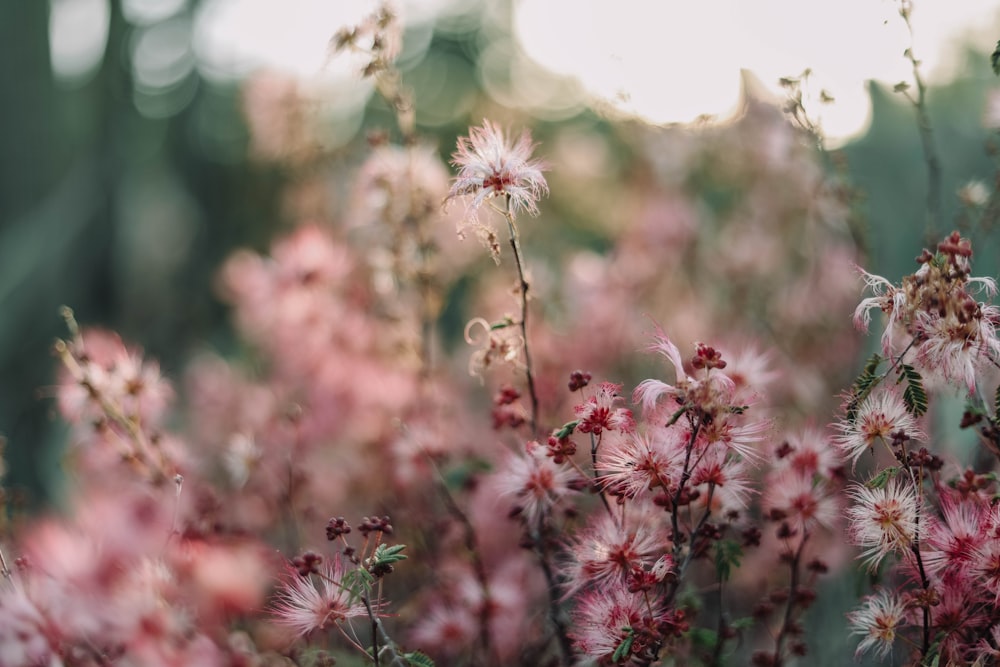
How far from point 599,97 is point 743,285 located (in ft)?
3.19

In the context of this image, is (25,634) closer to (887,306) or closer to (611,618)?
(611,618)

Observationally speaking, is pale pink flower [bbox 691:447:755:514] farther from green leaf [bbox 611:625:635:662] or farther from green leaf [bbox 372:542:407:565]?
green leaf [bbox 372:542:407:565]

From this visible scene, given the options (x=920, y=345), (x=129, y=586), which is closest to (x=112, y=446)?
(x=129, y=586)

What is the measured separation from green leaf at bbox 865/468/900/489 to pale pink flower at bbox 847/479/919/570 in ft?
0.06

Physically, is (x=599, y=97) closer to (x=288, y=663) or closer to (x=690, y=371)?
(x=690, y=371)

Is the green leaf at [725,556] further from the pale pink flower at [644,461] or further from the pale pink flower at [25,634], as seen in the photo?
the pale pink flower at [25,634]

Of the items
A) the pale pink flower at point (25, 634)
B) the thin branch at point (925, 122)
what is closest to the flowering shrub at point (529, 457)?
the pale pink flower at point (25, 634)

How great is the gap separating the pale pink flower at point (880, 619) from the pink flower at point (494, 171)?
0.77 meters

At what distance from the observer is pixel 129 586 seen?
1.04 meters

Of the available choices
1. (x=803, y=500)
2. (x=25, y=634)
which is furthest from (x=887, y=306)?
(x=25, y=634)

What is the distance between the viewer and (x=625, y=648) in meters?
1.08

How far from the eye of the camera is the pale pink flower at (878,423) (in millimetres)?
1160

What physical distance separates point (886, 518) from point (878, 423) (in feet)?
0.44

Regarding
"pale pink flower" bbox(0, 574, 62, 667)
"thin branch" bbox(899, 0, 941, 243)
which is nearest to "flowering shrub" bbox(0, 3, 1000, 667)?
"pale pink flower" bbox(0, 574, 62, 667)
